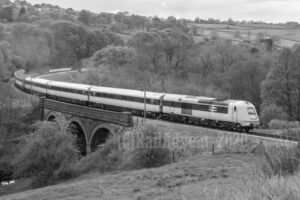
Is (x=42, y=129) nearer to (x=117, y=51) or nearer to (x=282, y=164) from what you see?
(x=282, y=164)

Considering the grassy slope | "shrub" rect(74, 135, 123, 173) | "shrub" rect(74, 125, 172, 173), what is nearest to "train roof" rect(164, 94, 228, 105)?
"shrub" rect(74, 135, 123, 173)

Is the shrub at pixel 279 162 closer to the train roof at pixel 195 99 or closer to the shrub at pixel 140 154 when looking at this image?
the shrub at pixel 140 154

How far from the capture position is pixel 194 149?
2988 cm

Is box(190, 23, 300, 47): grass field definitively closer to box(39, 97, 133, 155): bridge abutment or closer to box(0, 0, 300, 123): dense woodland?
box(0, 0, 300, 123): dense woodland

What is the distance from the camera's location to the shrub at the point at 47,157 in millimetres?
34094

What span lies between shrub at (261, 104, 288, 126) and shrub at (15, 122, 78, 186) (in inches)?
1046

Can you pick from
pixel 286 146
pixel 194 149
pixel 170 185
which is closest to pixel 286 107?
pixel 194 149

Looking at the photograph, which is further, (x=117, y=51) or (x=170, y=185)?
(x=117, y=51)

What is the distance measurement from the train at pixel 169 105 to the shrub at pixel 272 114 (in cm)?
1643

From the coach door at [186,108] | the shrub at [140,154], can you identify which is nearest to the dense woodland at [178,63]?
the coach door at [186,108]

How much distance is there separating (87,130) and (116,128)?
27.2 ft

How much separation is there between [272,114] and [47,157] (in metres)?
29.4

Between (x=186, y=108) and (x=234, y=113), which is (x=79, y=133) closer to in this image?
(x=186, y=108)

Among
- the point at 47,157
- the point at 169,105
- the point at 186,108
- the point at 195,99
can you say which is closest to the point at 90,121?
→ the point at 169,105
